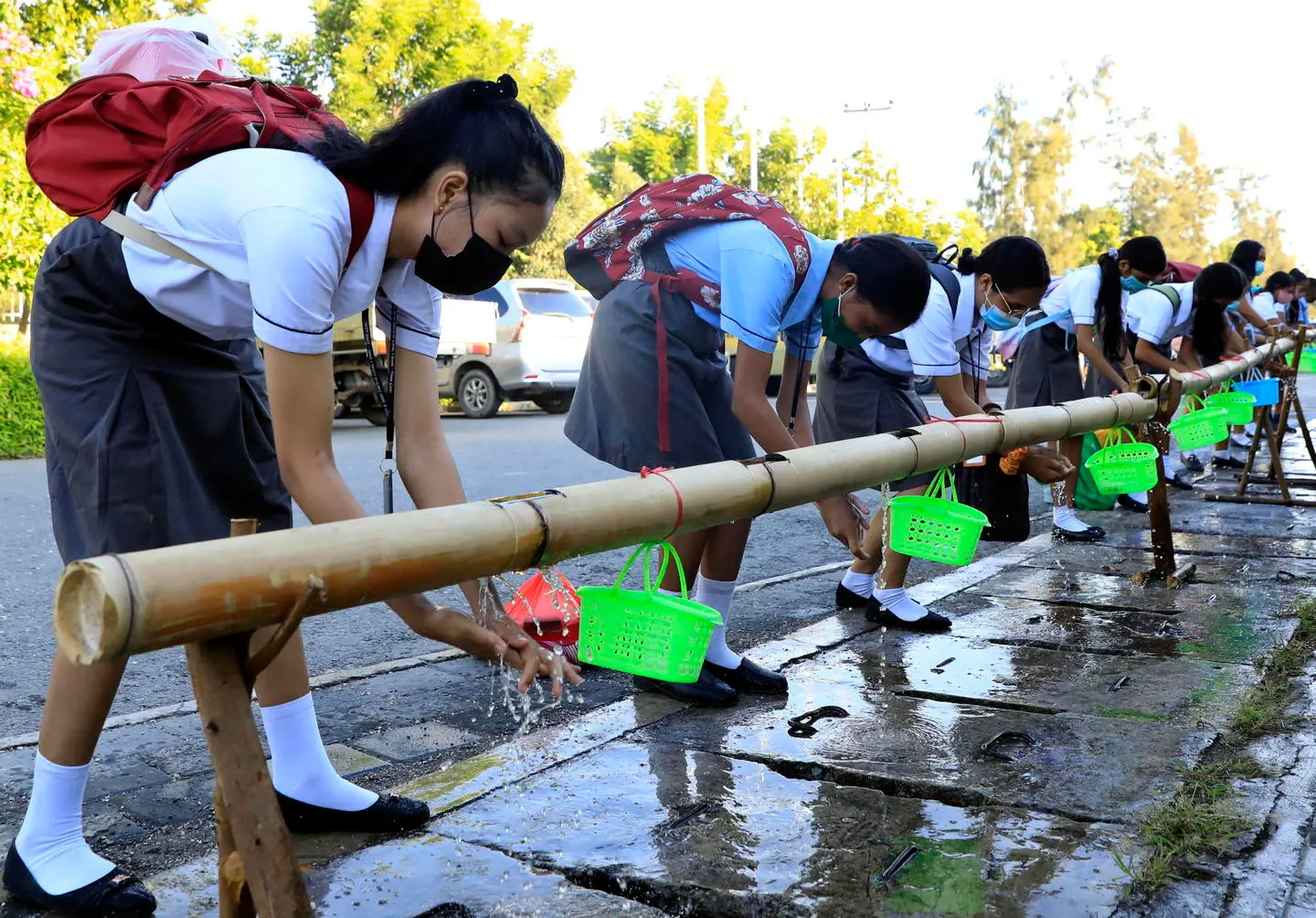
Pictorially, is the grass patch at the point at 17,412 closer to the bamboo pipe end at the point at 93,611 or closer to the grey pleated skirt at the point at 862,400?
the grey pleated skirt at the point at 862,400

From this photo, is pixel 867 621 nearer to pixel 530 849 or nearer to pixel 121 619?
pixel 530 849

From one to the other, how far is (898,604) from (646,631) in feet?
8.49

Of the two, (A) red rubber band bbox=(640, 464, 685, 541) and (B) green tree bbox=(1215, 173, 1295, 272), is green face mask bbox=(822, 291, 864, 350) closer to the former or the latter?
(A) red rubber band bbox=(640, 464, 685, 541)

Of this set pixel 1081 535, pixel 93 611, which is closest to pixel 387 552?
pixel 93 611

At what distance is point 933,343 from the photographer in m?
4.68

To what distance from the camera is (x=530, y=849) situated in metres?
2.62

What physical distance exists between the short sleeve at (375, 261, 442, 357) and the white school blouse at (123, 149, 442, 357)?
43 millimetres

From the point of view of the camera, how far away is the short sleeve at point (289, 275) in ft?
6.62

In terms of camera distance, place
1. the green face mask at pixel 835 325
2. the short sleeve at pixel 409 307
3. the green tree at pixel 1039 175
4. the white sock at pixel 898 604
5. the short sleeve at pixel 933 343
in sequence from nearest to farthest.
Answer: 1. the short sleeve at pixel 409 307
2. the green face mask at pixel 835 325
3. the short sleeve at pixel 933 343
4. the white sock at pixel 898 604
5. the green tree at pixel 1039 175

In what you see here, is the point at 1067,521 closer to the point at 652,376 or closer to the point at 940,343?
the point at 940,343

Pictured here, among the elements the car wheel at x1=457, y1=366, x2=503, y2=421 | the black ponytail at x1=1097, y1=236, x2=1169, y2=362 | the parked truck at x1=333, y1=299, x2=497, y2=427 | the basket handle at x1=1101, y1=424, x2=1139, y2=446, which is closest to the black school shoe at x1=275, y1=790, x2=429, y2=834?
the basket handle at x1=1101, y1=424, x2=1139, y2=446

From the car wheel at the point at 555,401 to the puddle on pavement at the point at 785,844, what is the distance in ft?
43.1

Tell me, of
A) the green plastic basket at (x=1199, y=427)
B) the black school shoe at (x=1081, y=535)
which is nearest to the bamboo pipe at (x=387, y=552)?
the green plastic basket at (x=1199, y=427)

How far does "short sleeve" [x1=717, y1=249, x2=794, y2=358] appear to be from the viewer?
11.3ft
